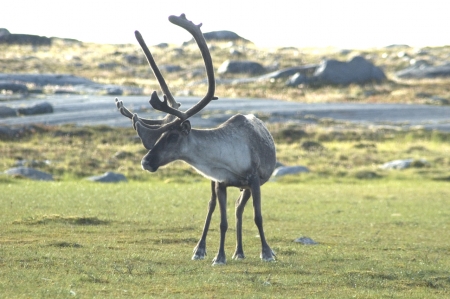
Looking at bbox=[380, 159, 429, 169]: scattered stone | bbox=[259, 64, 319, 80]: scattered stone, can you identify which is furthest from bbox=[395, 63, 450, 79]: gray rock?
bbox=[380, 159, 429, 169]: scattered stone

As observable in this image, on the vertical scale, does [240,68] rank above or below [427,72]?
above

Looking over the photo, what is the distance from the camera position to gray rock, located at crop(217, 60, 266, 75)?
9675 cm

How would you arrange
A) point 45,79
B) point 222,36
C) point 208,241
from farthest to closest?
point 222,36, point 45,79, point 208,241

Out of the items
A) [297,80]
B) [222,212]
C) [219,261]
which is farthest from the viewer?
[297,80]

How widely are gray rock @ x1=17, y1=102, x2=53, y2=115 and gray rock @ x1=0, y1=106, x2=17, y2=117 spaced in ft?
2.85

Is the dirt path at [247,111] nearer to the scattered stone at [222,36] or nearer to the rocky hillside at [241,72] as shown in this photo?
the rocky hillside at [241,72]

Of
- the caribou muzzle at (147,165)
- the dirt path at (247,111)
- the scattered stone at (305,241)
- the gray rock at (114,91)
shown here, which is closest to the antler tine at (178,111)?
the caribou muzzle at (147,165)

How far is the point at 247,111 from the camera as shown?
190 ft

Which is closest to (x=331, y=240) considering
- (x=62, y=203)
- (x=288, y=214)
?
(x=288, y=214)

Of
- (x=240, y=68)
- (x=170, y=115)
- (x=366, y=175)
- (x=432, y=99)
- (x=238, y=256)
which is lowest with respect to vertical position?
(x=366, y=175)

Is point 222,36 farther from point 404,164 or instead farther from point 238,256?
point 238,256

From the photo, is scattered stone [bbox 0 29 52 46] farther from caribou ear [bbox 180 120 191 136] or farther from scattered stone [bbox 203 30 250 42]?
caribou ear [bbox 180 120 191 136]

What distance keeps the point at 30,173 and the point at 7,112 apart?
2074 cm

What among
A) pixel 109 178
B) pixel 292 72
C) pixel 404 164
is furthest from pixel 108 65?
pixel 109 178
